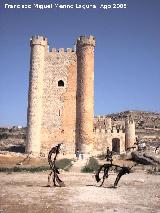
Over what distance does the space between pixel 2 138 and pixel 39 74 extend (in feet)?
60.3

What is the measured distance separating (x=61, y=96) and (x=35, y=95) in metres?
2.38

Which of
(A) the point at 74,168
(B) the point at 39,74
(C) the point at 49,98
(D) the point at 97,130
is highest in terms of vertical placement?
(B) the point at 39,74

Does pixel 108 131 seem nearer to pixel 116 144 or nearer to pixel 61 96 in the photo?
pixel 116 144

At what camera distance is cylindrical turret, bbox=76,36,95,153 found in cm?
3419

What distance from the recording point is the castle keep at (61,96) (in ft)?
111

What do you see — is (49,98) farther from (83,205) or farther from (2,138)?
(83,205)

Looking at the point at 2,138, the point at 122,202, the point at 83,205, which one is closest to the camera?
the point at 83,205

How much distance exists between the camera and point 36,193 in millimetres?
11852

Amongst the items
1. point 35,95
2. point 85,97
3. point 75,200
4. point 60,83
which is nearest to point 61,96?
point 60,83

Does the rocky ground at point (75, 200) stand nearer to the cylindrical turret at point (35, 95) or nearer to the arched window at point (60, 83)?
the cylindrical turret at point (35, 95)

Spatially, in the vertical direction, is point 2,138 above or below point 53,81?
below

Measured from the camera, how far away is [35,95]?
3391cm

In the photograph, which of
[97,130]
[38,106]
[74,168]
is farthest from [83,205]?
[97,130]

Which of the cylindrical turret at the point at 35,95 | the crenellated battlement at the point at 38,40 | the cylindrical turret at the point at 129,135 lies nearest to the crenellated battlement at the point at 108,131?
the cylindrical turret at the point at 129,135
